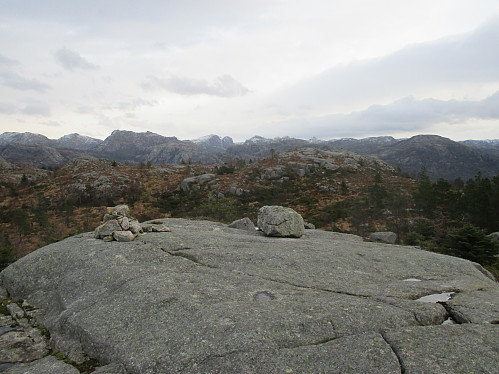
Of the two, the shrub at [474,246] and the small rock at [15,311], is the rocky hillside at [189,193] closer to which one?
the shrub at [474,246]

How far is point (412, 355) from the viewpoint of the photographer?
6.80 m

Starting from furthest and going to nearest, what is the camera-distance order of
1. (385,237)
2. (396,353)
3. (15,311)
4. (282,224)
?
(385,237)
(282,224)
(15,311)
(396,353)

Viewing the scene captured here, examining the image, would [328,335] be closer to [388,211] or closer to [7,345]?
[7,345]

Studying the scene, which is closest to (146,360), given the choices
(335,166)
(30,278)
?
(30,278)

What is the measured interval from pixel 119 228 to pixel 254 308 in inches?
472

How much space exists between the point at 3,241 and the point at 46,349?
3069cm

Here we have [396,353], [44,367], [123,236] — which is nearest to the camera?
[396,353]

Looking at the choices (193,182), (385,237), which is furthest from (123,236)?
(193,182)

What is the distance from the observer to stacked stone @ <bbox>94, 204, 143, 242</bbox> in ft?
53.4

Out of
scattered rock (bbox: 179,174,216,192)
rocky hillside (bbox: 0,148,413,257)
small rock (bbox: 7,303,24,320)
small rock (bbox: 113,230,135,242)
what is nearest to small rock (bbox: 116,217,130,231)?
small rock (bbox: 113,230,135,242)

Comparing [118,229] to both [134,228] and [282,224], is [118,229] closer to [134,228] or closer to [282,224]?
[134,228]

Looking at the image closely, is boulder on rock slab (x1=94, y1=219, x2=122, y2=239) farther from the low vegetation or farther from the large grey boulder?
the large grey boulder

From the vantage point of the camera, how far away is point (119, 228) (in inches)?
678

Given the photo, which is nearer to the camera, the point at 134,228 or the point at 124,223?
the point at 124,223
